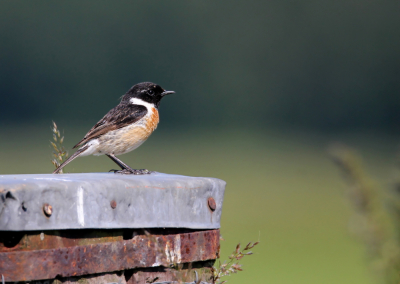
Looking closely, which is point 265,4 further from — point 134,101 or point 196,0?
point 134,101

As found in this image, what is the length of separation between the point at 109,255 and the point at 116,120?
10.5 feet

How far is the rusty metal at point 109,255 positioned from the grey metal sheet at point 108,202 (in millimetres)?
62

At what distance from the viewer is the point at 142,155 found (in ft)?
86.4

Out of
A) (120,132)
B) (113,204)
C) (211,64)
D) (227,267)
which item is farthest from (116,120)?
(211,64)

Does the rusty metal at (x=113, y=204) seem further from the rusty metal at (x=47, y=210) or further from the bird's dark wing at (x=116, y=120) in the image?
the bird's dark wing at (x=116, y=120)

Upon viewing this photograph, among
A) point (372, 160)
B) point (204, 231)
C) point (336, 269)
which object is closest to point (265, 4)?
point (372, 160)

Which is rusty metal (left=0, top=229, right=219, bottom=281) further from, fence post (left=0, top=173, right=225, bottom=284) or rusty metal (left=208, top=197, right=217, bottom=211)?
rusty metal (left=208, top=197, right=217, bottom=211)

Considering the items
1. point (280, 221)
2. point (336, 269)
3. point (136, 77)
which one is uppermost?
point (136, 77)

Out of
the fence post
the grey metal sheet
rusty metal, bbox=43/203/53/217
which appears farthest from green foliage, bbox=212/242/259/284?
rusty metal, bbox=43/203/53/217

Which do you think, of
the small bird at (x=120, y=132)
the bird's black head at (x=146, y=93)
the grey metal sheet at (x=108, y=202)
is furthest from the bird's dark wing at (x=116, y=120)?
the grey metal sheet at (x=108, y=202)

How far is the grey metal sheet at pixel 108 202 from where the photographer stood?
234 cm

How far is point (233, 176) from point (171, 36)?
25.5 m

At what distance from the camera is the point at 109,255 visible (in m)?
2.54

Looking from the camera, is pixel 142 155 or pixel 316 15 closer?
pixel 142 155
